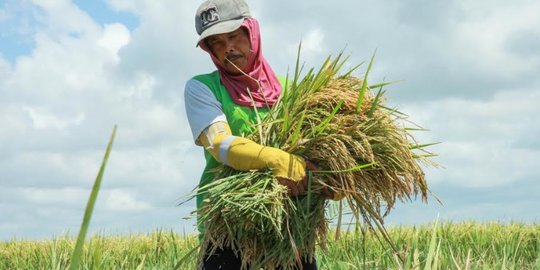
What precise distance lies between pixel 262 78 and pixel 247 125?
0.82ft

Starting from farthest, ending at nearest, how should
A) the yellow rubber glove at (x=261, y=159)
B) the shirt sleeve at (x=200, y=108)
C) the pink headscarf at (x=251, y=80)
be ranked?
the pink headscarf at (x=251, y=80) → the shirt sleeve at (x=200, y=108) → the yellow rubber glove at (x=261, y=159)

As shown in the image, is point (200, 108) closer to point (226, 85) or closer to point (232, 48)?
point (226, 85)

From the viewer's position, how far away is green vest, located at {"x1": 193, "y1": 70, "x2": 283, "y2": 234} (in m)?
2.95

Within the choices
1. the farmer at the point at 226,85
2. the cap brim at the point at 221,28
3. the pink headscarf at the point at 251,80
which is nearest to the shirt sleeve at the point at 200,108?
the farmer at the point at 226,85

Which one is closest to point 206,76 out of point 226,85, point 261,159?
point 226,85

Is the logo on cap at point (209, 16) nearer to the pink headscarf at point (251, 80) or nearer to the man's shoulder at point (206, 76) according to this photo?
the pink headscarf at point (251, 80)

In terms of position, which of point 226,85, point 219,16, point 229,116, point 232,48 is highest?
point 219,16

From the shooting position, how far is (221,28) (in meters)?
2.95

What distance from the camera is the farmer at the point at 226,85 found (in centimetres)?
292

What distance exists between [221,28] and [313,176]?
74 cm

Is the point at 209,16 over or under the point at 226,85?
over

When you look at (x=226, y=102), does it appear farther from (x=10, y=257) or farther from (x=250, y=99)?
(x=10, y=257)

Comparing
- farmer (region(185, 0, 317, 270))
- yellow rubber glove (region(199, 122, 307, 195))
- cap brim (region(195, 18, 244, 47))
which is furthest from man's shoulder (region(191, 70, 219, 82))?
yellow rubber glove (region(199, 122, 307, 195))

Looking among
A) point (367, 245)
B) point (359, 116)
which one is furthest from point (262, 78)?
point (367, 245)
